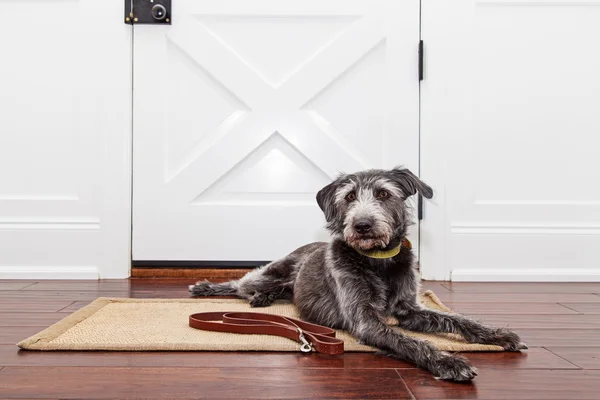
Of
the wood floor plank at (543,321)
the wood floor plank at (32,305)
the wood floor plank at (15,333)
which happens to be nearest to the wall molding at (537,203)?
the wood floor plank at (543,321)

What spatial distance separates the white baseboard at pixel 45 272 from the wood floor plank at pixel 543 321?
2715mm

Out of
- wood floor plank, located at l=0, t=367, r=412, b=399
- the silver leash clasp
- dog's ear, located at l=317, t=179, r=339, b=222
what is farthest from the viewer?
dog's ear, located at l=317, t=179, r=339, b=222

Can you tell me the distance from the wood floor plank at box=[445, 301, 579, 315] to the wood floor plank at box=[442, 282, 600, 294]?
44 cm

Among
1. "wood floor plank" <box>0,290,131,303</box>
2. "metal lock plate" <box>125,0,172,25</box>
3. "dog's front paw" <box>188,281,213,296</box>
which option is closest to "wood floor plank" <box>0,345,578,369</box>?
"wood floor plank" <box>0,290,131,303</box>

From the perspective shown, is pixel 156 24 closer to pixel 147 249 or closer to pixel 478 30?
pixel 147 249

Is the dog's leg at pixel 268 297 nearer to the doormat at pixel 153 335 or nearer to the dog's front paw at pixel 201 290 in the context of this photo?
the doormat at pixel 153 335

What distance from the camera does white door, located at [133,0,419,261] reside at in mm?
3906

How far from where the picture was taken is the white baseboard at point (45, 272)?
384 centimetres

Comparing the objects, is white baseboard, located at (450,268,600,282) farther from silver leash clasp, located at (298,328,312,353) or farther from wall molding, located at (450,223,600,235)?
silver leash clasp, located at (298,328,312,353)

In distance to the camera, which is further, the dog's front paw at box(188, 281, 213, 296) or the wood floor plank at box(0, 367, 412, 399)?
the dog's front paw at box(188, 281, 213, 296)

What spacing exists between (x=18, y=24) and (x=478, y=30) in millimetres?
3349

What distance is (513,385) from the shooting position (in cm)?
169

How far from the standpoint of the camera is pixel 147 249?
154 inches

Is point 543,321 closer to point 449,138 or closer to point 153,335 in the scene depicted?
point 449,138
